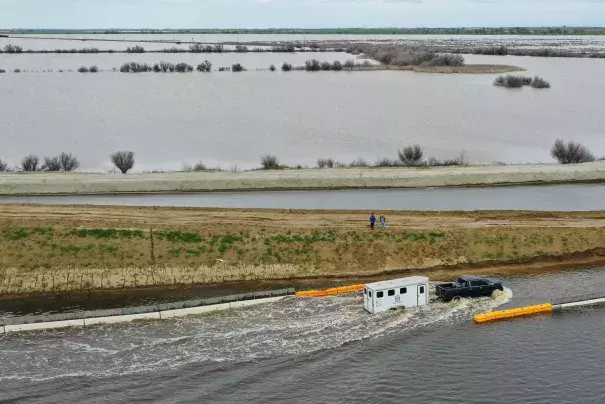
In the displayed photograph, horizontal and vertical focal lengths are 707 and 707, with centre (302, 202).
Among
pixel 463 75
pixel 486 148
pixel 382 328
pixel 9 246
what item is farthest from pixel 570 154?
pixel 463 75

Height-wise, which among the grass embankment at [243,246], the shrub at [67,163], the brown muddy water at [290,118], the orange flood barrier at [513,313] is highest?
the brown muddy water at [290,118]

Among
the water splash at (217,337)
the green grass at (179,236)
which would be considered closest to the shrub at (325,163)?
the green grass at (179,236)

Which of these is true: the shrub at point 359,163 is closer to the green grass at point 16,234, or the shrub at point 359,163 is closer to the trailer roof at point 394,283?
the trailer roof at point 394,283

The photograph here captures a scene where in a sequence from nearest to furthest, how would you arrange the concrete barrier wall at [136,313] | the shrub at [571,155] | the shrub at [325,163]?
1. the concrete barrier wall at [136,313]
2. the shrub at [325,163]
3. the shrub at [571,155]

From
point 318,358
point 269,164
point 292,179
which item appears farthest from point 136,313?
point 269,164

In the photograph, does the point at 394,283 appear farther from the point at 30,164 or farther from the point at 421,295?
the point at 30,164

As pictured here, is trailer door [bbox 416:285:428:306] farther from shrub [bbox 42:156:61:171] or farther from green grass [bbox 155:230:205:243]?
shrub [bbox 42:156:61:171]
